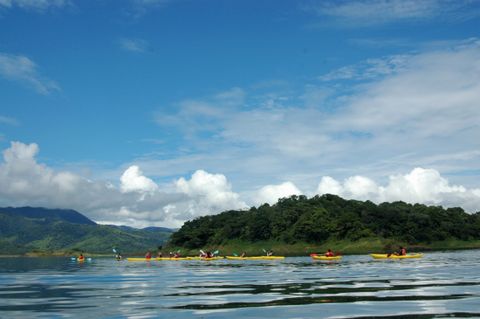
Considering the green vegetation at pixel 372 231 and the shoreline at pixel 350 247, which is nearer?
the shoreline at pixel 350 247

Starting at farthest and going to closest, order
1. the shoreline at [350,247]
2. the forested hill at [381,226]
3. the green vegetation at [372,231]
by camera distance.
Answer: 1. the forested hill at [381,226]
2. the green vegetation at [372,231]
3. the shoreline at [350,247]

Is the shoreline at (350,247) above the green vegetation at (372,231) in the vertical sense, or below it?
below

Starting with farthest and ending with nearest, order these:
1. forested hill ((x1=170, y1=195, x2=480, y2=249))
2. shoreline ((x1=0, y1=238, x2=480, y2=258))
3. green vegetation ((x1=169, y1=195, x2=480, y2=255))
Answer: forested hill ((x1=170, y1=195, x2=480, y2=249)) → green vegetation ((x1=169, y1=195, x2=480, y2=255)) → shoreline ((x1=0, y1=238, x2=480, y2=258))

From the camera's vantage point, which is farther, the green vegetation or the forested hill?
the forested hill

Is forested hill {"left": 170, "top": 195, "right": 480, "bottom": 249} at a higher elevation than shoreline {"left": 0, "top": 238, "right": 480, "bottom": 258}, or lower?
higher

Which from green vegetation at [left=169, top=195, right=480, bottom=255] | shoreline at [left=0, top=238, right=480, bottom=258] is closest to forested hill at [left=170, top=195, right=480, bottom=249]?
green vegetation at [left=169, top=195, right=480, bottom=255]

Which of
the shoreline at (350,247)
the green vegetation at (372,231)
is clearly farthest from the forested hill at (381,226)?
the shoreline at (350,247)

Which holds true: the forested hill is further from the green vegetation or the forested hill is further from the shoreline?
the shoreline

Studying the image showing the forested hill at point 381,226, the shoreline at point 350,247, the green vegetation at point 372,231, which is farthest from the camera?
the forested hill at point 381,226

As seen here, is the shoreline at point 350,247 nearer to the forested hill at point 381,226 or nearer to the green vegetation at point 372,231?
the green vegetation at point 372,231

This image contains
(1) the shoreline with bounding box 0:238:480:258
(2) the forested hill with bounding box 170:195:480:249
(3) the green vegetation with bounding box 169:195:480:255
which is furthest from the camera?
(2) the forested hill with bounding box 170:195:480:249

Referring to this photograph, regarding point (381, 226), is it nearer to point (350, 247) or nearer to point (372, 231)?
point (372, 231)

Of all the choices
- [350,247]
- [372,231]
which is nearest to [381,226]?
[372,231]

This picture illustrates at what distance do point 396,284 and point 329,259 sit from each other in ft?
185
